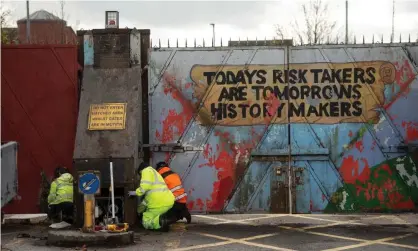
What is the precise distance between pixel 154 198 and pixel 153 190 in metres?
0.15

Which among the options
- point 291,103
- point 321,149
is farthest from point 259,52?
point 321,149

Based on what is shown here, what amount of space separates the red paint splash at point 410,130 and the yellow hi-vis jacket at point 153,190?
15.5 feet

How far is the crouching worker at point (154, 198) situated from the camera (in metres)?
12.0

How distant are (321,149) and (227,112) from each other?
1968 mm

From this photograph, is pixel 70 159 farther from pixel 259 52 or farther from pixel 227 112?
pixel 259 52

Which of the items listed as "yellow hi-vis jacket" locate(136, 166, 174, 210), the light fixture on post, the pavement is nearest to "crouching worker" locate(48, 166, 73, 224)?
the pavement

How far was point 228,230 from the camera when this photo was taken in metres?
12.2

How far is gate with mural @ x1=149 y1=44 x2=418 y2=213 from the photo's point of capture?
13047 millimetres

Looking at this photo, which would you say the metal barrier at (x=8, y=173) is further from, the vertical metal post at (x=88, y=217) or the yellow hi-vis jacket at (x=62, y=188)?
the yellow hi-vis jacket at (x=62, y=188)

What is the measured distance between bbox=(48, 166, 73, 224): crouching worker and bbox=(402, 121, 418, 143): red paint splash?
6.56 metres

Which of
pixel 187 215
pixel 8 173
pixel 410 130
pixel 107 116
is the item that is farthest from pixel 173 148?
pixel 410 130

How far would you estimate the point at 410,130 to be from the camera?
42.8 feet

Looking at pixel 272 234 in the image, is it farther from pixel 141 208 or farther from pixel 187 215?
pixel 141 208

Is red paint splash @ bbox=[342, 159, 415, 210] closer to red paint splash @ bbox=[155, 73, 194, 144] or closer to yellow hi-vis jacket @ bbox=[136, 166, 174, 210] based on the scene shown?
red paint splash @ bbox=[155, 73, 194, 144]
